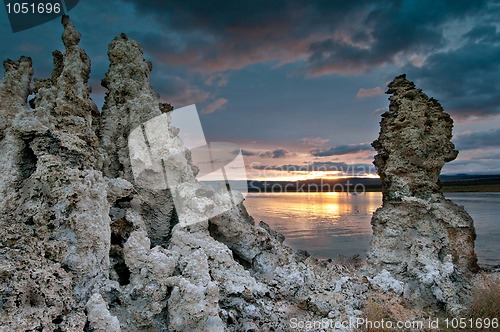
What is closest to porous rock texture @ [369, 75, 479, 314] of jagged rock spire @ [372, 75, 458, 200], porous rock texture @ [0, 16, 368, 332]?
jagged rock spire @ [372, 75, 458, 200]

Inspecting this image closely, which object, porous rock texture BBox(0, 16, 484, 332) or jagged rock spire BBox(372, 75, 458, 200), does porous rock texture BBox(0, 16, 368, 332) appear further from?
jagged rock spire BBox(372, 75, 458, 200)

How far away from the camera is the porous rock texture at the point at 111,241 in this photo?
14.4ft

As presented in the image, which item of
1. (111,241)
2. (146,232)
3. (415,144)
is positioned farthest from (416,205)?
(111,241)

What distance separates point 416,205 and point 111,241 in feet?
25.4

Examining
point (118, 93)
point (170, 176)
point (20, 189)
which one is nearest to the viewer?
point (20, 189)

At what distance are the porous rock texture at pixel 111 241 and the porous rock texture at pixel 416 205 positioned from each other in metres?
2.23

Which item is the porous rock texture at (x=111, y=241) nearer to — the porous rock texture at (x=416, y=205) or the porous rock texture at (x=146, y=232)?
the porous rock texture at (x=146, y=232)

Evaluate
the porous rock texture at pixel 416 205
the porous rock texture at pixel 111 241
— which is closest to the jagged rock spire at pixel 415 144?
the porous rock texture at pixel 416 205

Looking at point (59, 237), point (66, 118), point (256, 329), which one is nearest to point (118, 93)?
point (66, 118)

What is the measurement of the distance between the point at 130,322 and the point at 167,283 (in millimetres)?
705

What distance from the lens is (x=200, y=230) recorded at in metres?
7.04

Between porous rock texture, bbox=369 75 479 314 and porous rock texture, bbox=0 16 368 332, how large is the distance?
2.23m

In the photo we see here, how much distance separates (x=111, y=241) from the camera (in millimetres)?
6477

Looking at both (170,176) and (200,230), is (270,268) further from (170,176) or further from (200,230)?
(170,176)
